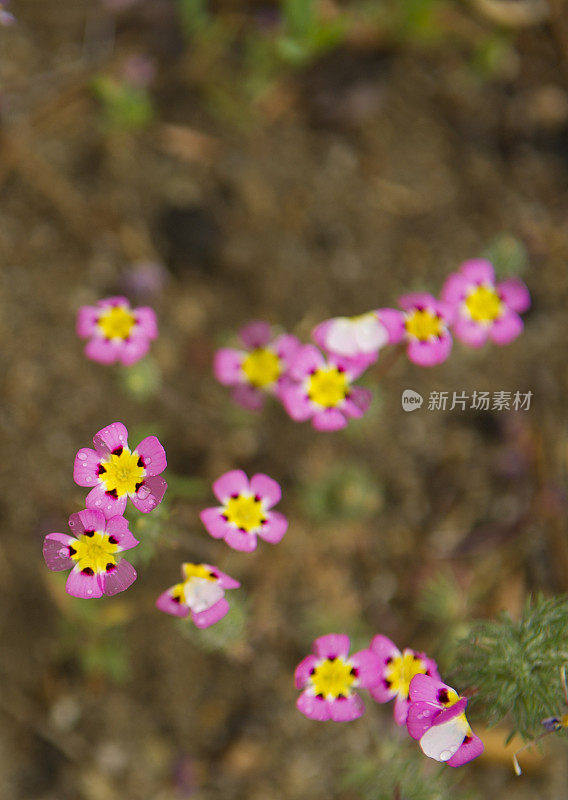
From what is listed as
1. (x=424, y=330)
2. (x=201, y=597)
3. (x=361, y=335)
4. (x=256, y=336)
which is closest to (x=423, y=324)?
(x=424, y=330)

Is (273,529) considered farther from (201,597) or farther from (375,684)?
(375,684)

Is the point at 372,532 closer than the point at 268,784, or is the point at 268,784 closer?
the point at 268,784

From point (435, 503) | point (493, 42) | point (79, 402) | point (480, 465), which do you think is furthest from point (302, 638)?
point (493, 42)

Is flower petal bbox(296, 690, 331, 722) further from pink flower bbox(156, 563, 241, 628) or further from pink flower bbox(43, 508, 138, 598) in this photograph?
pink flower bbox(43, 508, 138, 598)

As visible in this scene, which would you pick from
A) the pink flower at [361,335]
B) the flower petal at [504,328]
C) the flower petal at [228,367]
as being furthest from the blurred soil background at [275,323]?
the pink flower at [361,335]

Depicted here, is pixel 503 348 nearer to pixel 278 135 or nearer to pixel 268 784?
pixel 278 135

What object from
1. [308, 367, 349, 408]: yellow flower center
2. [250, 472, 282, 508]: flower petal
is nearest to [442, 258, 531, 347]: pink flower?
[308, 367, 349, 408]: yellow flower center
